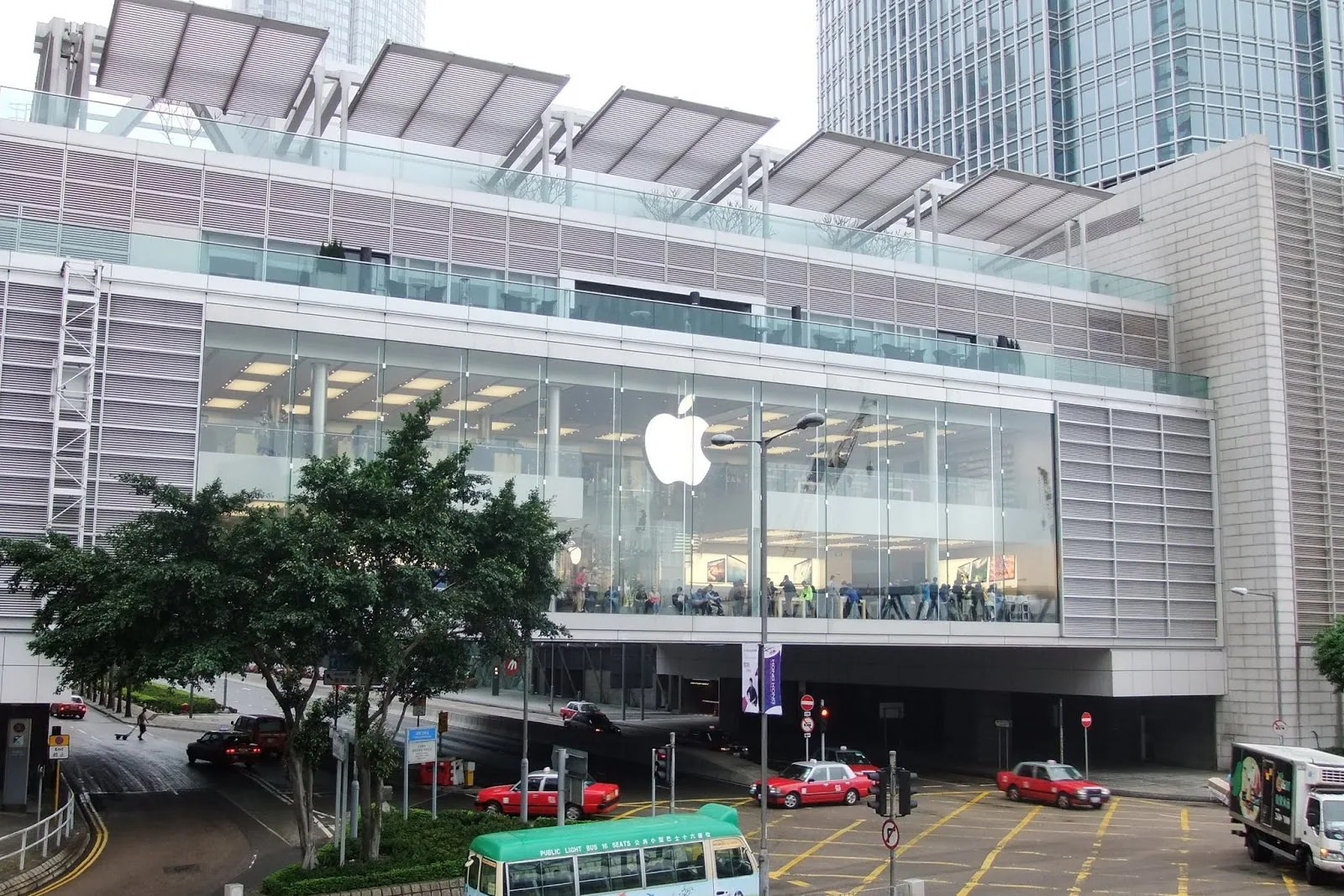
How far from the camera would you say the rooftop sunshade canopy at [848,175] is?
1945 inches

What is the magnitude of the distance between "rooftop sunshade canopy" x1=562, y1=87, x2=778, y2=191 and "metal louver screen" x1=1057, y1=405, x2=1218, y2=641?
16.0m

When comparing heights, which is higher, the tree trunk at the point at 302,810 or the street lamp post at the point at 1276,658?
the street lamp post at the point at 1276,658

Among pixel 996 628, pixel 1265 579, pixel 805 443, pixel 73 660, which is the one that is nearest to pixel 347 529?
pixel 73 660

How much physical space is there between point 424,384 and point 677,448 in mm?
7967

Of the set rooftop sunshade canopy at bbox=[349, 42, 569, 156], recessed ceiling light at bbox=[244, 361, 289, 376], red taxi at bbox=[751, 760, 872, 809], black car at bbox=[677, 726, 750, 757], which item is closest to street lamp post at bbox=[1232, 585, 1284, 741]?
red taxi at bbox=[751, 760, 872, 809]

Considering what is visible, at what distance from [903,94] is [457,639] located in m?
121

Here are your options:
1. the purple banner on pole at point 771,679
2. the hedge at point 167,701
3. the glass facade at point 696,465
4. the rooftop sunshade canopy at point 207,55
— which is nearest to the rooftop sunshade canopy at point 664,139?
the rooftop sunshade canopy at point 207,55

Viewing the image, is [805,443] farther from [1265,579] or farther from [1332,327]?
[1332,327]

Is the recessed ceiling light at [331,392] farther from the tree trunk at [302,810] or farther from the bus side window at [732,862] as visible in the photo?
the bus side window at [732,862]

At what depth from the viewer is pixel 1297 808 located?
2612cm

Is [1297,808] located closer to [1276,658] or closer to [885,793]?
[885,793]

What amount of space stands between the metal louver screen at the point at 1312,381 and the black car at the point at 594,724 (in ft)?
99.3

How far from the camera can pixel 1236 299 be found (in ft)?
160

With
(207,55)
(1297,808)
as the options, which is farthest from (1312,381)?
(207,55)
